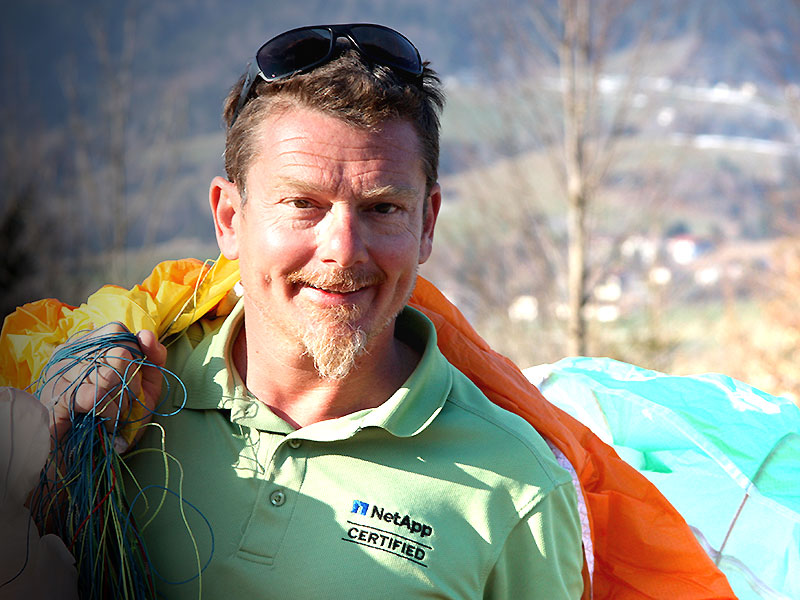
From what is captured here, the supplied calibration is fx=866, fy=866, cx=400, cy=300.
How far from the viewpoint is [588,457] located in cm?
189

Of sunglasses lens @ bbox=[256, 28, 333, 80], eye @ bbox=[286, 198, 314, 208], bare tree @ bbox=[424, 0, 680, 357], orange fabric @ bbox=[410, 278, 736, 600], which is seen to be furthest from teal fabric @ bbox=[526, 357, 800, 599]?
bare tree @ bbox=[424, 0, 680, 357]

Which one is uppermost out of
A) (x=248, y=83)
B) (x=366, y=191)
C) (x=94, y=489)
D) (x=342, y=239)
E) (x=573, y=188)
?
(x=573, y=188)

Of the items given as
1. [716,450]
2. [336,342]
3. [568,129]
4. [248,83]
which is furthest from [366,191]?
[568,129]

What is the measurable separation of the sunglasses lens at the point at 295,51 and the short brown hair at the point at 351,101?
0.03m

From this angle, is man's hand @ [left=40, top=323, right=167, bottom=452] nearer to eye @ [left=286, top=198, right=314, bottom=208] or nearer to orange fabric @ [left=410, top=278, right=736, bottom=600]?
eye @ [left=286, top=198, right=314, bottom=208]

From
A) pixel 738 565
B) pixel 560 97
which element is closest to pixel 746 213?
pixel 560 97

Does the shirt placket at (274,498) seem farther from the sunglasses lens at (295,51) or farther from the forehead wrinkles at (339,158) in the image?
the sunglasses lens at (295,51)

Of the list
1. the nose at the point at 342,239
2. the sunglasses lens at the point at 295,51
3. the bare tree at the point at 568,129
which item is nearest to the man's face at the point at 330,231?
the nose at the point at 342,239

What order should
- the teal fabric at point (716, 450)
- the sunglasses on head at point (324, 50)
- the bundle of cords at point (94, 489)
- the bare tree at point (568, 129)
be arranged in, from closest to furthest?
the bundle of cords at point (94, 489), the sunglasses on head at point (324, 50), the teal fabric at point (716, 450), the bare tree at point (568, 129)

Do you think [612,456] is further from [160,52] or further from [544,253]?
[160,52]

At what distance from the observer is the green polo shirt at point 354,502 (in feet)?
5.13

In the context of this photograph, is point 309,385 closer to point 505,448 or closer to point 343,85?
point 505,448

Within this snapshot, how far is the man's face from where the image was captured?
1657 mm

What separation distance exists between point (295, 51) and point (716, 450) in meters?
1.48
